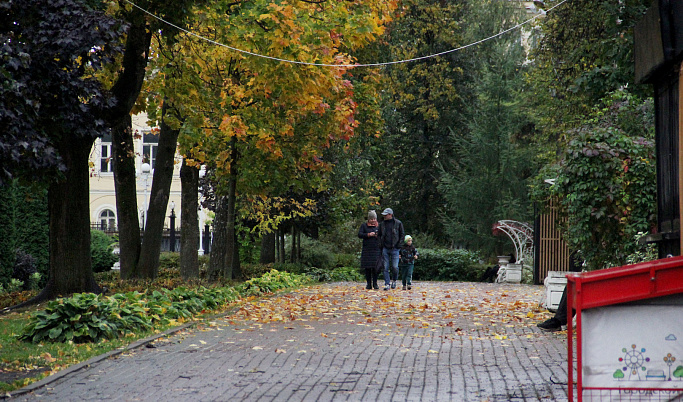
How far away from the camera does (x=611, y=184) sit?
11688 mm

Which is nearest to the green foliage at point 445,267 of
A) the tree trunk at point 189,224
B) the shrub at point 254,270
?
the shrub at point 254,270

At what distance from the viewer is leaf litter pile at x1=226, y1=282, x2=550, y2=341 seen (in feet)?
37.2

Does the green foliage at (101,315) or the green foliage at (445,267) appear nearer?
the green foliage at (101,315)

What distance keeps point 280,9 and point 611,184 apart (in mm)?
6041

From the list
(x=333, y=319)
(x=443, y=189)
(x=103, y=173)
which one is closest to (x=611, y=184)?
(x=333, y=319)

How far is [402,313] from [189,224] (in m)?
7.76

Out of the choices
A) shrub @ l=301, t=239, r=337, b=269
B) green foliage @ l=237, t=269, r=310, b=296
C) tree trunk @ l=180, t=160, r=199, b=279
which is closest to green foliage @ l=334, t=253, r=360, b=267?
shrub @ l=301, t=239, r=337, b=269

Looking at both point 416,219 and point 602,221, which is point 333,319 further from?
point 416,219

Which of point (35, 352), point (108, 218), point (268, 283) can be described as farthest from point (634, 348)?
point (108, 218)

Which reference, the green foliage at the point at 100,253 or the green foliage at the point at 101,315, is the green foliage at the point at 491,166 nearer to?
the green foliage at the point at 100,253

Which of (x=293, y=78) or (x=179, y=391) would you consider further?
(x=293, y=78)

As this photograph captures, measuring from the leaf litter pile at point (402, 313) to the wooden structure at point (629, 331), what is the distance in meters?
5.29

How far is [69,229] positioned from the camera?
553 inches

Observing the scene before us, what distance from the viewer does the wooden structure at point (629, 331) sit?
15.6 ft
